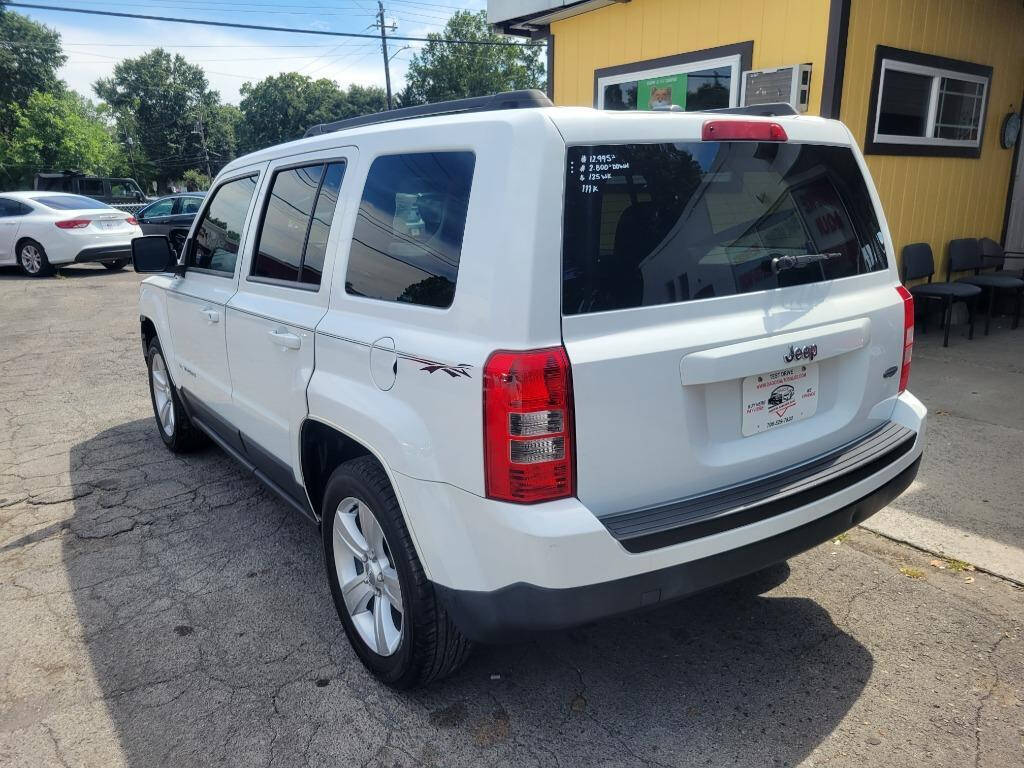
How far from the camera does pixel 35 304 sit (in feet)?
38.2

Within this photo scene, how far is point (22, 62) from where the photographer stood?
164 feet

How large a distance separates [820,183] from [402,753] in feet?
7.72

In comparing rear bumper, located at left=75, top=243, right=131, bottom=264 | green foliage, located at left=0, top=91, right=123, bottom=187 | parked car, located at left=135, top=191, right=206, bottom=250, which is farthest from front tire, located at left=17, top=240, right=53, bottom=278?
green foliage, located at left=0, top=91, right=123, bottom=187

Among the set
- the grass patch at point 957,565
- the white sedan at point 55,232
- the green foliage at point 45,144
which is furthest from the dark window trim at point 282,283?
the green foliage at point 45,144

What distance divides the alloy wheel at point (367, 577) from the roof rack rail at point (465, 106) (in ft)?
4.51

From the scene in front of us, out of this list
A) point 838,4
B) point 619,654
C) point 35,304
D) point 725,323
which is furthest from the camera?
point 35,304

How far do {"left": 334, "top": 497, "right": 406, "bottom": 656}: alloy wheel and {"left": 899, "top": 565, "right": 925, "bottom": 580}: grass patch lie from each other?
88.6 inches

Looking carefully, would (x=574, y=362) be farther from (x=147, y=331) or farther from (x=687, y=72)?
(x=687, y=72)

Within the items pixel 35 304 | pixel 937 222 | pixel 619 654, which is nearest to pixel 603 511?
pixel 619 654

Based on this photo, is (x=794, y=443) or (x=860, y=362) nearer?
(x=794, y=443)

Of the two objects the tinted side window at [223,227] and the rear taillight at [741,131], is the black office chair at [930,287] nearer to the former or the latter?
the rear taillight at [741,131]

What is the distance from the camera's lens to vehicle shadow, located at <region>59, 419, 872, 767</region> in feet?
7.80

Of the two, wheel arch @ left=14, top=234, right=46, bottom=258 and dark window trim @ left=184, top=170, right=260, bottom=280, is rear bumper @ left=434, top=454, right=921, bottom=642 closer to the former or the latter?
dark window trim @ left=184, top=170, right=260, bottom=280

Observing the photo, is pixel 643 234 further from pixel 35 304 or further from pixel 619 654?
pixel 35 304
